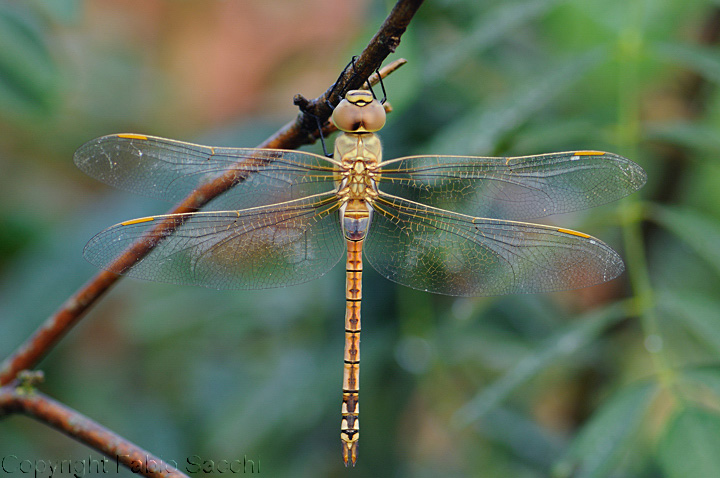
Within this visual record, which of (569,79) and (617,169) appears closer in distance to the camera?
(617,169)

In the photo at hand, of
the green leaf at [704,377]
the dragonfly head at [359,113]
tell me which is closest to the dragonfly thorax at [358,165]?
the dragonfly head at [359,113]

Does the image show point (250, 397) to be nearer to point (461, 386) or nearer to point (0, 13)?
point (461, 386)

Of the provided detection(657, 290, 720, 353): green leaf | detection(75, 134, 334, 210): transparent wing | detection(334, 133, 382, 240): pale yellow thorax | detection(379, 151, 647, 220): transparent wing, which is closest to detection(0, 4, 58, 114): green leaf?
detection(75, 134, 334, 210): transparent wing

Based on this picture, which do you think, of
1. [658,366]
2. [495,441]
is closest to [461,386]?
[495,441]

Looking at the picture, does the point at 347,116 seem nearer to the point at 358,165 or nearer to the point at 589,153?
the point at 358,165

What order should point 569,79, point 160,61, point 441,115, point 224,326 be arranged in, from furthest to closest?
1. point 160,61
2. point 224,326
3. point 441,115
4. point 569,79

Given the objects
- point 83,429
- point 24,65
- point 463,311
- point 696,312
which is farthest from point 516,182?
point 24,65
